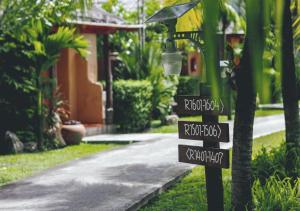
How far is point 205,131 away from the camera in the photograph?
4488 mm

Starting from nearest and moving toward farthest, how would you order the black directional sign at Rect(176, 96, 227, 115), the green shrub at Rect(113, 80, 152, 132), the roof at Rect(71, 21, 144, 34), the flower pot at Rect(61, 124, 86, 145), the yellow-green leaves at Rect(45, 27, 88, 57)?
the black directional sign at Rect(176, 96, 227, 115)
the yellow-green leaves at Rect(45, 27, 88, 57)
the flower pot at Rect(61, 124, 86, 145)
the roof at Rect(71, 21, 144, 34)
the green shrub at Rect(113, 80, 152, 132)

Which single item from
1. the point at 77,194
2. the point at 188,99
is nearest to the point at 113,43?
the point at 77,194

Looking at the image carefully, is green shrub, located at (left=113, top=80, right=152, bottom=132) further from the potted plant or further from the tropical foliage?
the tropical foliage

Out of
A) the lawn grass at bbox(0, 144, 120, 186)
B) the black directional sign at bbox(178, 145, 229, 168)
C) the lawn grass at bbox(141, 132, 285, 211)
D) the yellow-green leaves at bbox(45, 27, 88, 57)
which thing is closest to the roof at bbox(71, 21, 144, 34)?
the yellow-green leaves at bbox(45, 27, 88, 57)

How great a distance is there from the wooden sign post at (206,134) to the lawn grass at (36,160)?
469 centimetres

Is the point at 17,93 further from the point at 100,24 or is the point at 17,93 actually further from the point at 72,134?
the point at 100,24

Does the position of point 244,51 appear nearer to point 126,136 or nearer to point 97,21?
point 126,136

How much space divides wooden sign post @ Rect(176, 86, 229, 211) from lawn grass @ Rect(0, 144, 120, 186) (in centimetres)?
469

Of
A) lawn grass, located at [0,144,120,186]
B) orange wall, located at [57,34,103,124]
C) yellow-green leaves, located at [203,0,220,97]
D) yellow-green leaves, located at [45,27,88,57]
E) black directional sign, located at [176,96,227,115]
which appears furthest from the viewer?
orange wall, located at [57,34,103,124]

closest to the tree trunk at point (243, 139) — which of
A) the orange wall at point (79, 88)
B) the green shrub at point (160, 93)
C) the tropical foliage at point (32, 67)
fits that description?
the tropical foliage at point (32, 67)

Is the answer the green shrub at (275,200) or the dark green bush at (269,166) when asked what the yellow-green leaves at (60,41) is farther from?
the green shrub at (275,200)

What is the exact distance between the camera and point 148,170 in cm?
915

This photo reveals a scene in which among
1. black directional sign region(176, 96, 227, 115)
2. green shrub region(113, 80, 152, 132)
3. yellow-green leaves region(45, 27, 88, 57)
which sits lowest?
green shrub region(113, 80, 152, 132)

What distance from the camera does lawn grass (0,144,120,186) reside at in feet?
30.7
